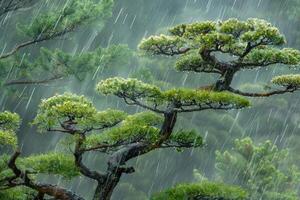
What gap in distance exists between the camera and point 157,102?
588cm

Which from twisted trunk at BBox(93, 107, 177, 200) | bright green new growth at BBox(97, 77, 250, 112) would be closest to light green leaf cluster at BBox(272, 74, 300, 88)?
bright green new growth at BBox(97, 77, 250, 112)

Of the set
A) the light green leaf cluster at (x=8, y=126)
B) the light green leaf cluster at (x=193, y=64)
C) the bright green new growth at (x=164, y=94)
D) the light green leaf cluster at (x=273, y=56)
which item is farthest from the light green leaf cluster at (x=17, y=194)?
the light green leaf cluster at (x=273, y=56)

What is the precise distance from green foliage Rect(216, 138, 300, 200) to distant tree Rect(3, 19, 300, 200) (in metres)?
5.22

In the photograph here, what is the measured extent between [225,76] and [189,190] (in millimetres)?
1631

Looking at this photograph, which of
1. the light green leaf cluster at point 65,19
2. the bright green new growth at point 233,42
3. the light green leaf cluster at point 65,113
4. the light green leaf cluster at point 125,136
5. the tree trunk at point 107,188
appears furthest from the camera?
the light green leaf cluster at point 65,19

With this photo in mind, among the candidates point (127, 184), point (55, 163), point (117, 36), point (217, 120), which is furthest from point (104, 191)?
point (117, 36)

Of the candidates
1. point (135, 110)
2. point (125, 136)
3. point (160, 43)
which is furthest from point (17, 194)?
point (135, 110)

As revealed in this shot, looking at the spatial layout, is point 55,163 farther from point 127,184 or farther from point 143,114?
point 127,184

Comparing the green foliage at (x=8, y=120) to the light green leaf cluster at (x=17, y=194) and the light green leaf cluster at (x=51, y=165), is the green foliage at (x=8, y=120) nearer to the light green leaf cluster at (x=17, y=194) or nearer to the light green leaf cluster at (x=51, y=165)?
the light green leaf cluster at (x=51, y=165)

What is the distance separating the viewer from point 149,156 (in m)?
16.5

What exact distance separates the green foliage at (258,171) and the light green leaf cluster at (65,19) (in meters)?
4.62

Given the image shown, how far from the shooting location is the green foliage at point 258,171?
11305mm

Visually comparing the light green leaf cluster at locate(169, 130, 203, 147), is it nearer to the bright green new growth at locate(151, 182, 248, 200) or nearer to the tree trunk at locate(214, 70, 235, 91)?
the bright green new growth at locate(151, 182, 248, 200)

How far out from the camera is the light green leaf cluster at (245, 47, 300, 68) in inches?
236
